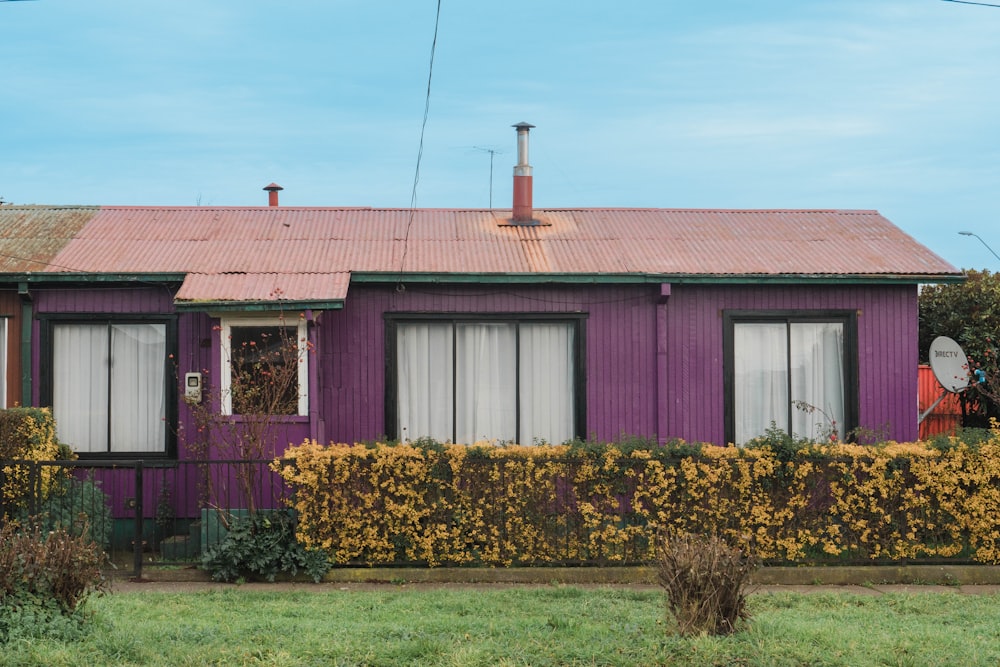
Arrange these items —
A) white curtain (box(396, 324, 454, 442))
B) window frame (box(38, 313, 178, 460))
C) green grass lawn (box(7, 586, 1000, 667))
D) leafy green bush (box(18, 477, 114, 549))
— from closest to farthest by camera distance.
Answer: green grass lawn (box(7, 586, 1000, 667)), leafy green bush (box(18, 477, 114, 549)), window frame (box(38, 313, 178, 460)), white curtain (box(396, 324, 454, 442))

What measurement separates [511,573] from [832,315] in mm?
5696

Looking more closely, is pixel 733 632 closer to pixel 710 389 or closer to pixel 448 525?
pixel 448 525

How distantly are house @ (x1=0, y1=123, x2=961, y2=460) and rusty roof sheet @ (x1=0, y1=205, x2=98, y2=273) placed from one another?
0.07 metres

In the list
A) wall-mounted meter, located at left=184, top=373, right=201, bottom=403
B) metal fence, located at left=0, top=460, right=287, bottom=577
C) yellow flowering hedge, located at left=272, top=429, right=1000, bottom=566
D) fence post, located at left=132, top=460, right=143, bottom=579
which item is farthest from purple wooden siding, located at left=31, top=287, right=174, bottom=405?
yellow flowering hedge, located at left=272, top=429, right=1000, bottom=566

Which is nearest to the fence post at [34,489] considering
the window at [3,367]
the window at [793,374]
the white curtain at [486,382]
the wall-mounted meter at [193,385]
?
the wall-mounted meter at [193,385]

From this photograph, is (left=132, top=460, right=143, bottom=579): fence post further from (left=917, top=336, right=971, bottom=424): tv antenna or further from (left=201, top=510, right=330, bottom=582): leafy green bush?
(left=917, top=336, right=971, bottom=424): tv antenna

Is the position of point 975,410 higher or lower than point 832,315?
lower

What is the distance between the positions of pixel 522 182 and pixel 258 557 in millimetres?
7170

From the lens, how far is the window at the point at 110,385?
1309cm

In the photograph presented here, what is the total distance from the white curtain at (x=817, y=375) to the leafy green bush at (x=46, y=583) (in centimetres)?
893

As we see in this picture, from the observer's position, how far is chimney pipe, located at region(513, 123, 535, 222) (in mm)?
15383

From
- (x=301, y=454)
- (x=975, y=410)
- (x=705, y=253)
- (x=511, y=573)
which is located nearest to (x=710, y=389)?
(x=705, y=253)

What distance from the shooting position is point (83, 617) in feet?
25.5

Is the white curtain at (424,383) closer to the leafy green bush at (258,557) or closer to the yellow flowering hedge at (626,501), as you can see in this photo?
the yellow flowering hedge at (626,501)
